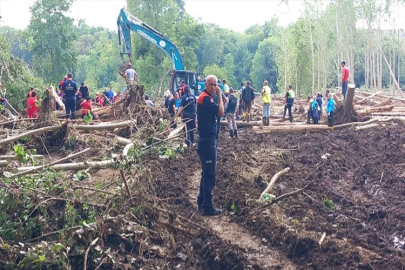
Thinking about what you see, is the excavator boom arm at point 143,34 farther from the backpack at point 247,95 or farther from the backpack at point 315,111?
the backpack at point 315,111

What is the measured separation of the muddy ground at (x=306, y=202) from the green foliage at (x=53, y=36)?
123 feet

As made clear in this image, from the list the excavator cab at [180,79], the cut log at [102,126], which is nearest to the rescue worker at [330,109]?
the excavator cab at [180,79]

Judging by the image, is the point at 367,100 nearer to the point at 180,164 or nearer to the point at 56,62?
the point at 180,164

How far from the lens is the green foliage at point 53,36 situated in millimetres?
49438

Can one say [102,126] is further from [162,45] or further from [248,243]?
[162,45]

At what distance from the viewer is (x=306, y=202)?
360 inches

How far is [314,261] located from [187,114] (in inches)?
351

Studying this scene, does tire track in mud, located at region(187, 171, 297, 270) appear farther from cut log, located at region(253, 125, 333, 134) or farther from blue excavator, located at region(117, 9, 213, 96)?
blue excavator, located at region(117, 9, 213, 96)

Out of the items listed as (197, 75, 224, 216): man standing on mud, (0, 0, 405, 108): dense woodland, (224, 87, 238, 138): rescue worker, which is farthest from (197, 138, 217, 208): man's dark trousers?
(0, 0, 405, 108): dense woodland

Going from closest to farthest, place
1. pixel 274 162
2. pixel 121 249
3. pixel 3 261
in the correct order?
pixel 3 261, pixel 121 249, pixel 274 162

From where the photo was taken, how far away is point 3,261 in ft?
A: 17.9

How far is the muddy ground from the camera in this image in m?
6.82

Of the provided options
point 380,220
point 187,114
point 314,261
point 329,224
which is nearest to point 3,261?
point 314,261

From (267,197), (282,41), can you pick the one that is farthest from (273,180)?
(282,41)
